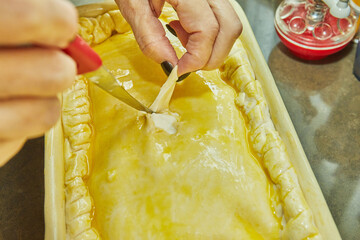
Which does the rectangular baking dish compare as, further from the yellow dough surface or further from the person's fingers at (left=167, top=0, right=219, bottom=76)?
the person's fingers at (left=167, top=0, right=219, bottom=76)

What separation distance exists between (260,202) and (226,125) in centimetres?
30

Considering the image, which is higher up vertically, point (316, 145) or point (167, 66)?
point (167, 66)

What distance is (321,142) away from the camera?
172 centimetres

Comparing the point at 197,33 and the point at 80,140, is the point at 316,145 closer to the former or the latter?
the point at 197,33

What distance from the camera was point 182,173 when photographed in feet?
4.47

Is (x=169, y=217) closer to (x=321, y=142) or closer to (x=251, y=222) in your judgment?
(x=251, y=222)

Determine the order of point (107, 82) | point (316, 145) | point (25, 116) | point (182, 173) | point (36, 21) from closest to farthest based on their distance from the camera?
point (36, 21) → point (25, 116) → point (107, 82) → point (182, 173) → point (316, 145)

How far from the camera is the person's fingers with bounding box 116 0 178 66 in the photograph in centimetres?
139

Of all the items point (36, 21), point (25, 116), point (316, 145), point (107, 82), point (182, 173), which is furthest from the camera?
point (316, 145)

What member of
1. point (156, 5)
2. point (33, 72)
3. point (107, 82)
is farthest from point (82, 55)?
point (156, 5)

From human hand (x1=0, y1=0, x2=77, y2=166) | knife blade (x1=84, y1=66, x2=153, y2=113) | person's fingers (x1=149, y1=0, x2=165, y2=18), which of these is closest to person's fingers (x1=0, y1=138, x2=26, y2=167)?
human hand (x1=0, y1=0, x2=77, y2=166)

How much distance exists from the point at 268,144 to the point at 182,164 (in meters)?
0.31

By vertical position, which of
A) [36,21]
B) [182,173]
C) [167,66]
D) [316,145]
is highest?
[36,21]

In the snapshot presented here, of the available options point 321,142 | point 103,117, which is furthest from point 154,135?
point 321,142
